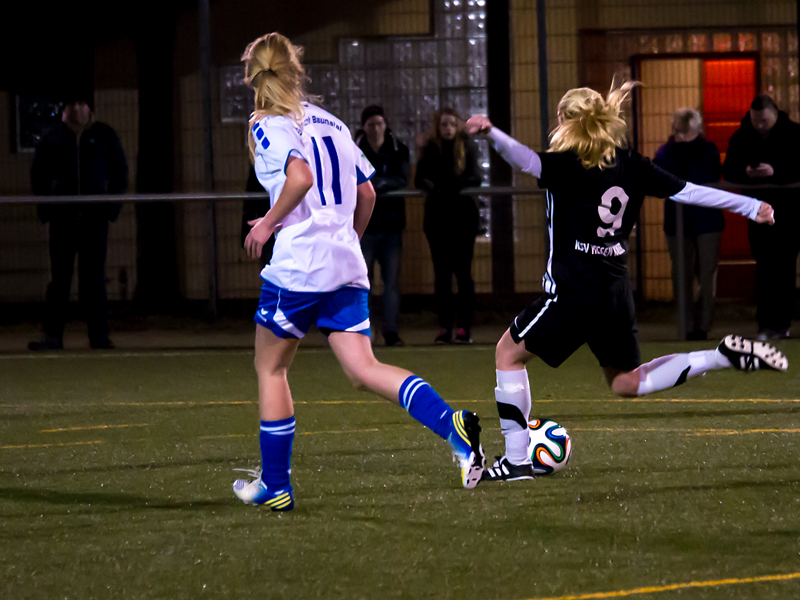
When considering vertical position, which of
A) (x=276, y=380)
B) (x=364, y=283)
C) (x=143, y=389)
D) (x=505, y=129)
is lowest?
(x=143, y=389)

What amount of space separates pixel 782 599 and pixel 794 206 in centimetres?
762

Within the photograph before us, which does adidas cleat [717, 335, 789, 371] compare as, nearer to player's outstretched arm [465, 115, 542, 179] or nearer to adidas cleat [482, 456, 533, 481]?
adidas cleat [482, 456, 533, 481]

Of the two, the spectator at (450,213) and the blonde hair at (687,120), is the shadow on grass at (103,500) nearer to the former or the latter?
the spectator at (450,213)

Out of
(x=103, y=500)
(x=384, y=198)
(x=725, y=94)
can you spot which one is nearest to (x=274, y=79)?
(x=103, y=500)

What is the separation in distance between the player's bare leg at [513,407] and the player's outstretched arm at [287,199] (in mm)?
1221

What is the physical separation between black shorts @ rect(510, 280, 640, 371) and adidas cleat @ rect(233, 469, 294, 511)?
1.17 meters

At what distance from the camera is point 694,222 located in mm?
10602


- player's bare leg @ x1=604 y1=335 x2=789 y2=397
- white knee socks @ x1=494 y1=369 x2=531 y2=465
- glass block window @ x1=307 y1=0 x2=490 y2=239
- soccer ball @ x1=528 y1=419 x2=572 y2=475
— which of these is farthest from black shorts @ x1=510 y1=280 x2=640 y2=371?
glass block window @ x1=307 y1=0 x2=490 y2=239

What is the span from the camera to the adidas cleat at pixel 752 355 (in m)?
4.99

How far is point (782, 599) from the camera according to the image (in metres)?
3.39

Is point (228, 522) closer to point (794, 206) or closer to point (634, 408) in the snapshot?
point (634, 408)

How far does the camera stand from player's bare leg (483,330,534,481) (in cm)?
500

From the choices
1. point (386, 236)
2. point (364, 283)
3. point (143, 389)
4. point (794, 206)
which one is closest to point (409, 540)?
point (364, 283)

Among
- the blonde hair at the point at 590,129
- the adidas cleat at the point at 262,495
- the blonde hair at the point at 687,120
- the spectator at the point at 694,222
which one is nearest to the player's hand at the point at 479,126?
the blonde hair at the point at 590,129
